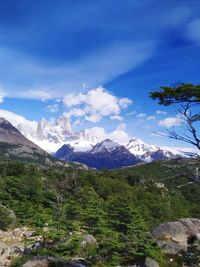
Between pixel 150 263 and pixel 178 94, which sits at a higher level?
pixel 178 94

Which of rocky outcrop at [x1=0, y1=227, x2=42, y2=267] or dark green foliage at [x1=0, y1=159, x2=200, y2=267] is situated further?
rocky outcrop at [x1=0, y1=227, x2=42, y2=267]

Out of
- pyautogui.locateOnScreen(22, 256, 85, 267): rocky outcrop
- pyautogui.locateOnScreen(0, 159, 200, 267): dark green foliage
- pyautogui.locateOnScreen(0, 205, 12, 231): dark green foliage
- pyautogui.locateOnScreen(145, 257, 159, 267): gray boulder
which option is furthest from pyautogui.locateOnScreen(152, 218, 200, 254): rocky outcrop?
pyautogui.locateOnScreen(0, 205, 12, 231): dark green foliage

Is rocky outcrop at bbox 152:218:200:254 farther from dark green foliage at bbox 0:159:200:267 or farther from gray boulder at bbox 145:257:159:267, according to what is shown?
gray boulder at bbox 145:257:159:267

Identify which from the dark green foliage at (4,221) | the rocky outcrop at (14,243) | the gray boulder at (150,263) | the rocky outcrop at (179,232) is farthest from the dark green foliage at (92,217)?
the dark green foliage at (4,221)

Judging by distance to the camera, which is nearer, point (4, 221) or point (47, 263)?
point (47, 263)

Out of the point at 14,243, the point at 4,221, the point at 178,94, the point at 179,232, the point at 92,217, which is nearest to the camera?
the point at 178,94

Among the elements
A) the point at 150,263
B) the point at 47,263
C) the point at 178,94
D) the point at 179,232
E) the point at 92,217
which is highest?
the point at 178,94

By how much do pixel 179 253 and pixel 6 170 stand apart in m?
67.9

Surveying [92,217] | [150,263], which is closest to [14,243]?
[92,217]

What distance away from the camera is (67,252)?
2592 centimetres

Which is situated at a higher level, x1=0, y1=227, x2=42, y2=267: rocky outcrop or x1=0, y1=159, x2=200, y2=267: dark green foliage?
x1=0, y1=159, x2=200, y2=267: dark green foliage

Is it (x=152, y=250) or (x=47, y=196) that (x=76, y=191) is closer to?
(x=47, y=196)

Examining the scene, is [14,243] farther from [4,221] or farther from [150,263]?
[150,263]

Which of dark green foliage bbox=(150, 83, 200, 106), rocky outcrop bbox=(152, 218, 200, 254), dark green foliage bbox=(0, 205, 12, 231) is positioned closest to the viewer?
dark green foliage bbox=(150, 83, 200, 106)
